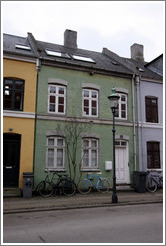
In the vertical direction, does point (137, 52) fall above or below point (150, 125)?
above

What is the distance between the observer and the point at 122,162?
47.1 feet

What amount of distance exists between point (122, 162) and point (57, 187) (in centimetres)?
467

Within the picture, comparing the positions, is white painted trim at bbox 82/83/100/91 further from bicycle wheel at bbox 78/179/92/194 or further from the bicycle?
bicycle wheel at bbox 78/179/92/194

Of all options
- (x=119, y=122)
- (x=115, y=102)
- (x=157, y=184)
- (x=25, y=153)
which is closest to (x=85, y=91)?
(x=119, y=122)

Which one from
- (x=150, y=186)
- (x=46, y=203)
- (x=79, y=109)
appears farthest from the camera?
(x=150, y=186)

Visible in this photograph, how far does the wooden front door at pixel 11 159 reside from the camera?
1180cm

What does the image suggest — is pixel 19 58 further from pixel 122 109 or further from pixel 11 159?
pixel 122 109

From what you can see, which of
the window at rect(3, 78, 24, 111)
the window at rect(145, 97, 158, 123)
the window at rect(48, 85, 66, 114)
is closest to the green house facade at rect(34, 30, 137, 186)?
the window at rect(48, 85, 66, 114)

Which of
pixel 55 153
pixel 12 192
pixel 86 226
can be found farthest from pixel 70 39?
pixel 86 226

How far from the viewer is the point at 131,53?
2298 cm

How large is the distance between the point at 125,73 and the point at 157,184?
750cm

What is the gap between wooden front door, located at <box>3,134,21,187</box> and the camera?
11797 millimetres

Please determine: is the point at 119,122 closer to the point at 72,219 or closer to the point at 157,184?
the point at 157,184

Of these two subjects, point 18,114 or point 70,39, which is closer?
point 18,114
